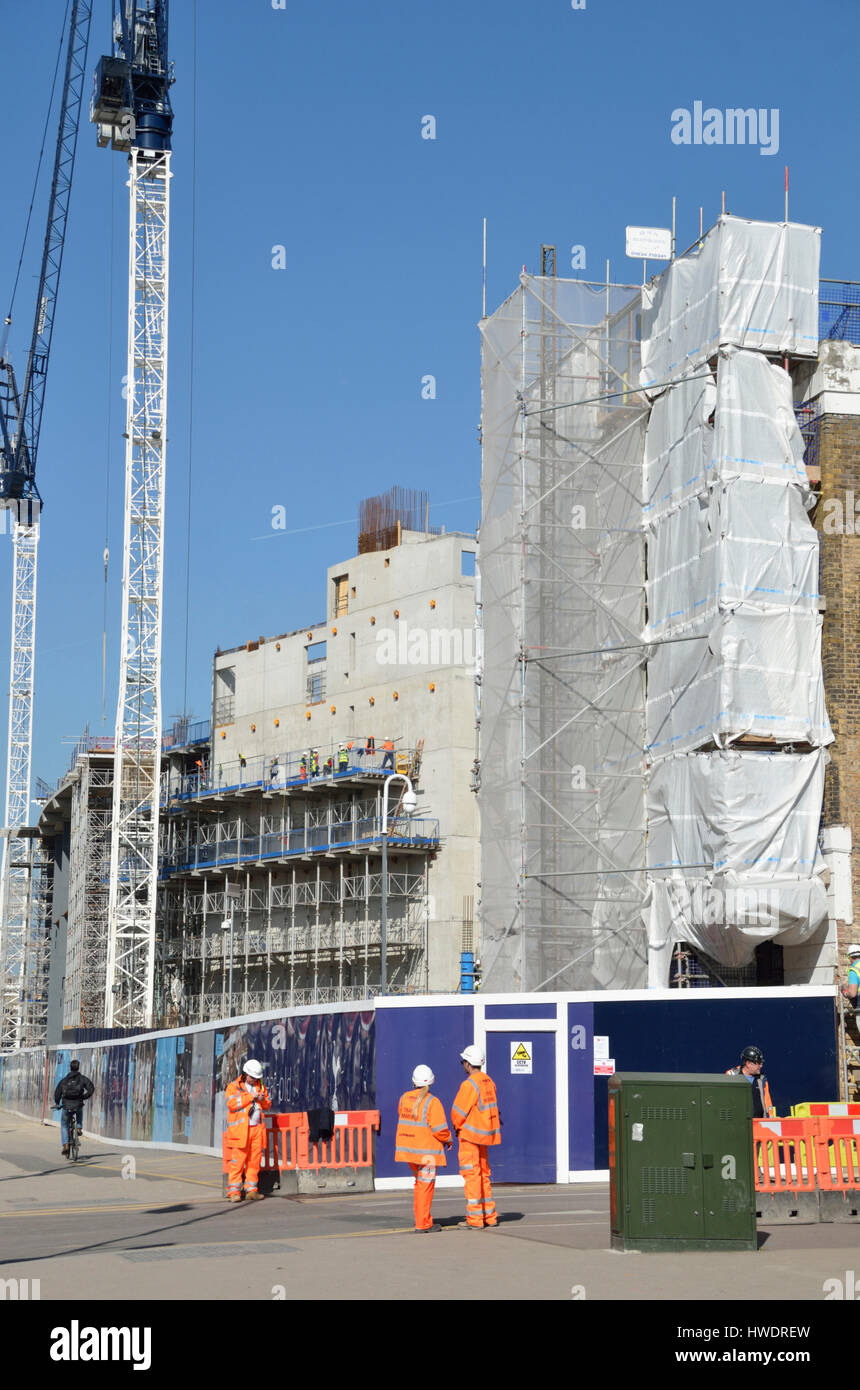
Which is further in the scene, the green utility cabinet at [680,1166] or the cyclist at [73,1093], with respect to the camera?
the cyclist at [73,1093]

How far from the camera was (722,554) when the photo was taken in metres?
30.4

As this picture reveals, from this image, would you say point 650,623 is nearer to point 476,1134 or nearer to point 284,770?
point 476,1134

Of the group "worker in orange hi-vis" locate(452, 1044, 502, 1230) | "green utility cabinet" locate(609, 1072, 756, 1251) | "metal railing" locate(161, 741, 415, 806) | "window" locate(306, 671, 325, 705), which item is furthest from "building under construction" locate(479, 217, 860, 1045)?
"window" locate(306, 671, 325, 705)

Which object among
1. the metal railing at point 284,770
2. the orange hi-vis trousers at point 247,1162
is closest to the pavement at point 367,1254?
the orange hi-vis trousers at point 247,1162

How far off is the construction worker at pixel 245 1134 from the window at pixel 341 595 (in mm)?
46857

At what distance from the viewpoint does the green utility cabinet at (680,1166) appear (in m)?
14.3

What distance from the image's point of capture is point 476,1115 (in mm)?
15828

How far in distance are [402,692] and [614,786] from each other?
2838 cm

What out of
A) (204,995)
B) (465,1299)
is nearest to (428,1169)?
(465,1299)

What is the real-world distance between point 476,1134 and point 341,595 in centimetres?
5181

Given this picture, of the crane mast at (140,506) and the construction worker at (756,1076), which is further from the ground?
the crane mast at (140,506)

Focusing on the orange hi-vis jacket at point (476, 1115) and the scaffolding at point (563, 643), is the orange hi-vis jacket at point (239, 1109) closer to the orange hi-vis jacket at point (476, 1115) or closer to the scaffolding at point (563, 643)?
the orange hi-vis jacket at point (476, 1115)

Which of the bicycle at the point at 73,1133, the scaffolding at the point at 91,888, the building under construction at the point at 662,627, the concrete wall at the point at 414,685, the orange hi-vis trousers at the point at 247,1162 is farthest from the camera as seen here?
the scaffolding at the point at 91,888
